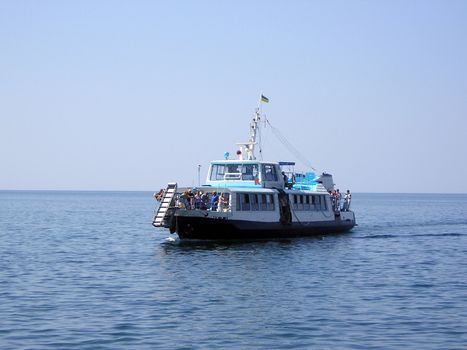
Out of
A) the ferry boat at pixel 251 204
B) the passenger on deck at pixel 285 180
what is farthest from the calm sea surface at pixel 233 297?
the passenger on deck at pixel 285 180

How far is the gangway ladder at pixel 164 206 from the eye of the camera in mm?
45219

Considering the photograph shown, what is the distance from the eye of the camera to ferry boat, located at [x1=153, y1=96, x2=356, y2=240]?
45.4m

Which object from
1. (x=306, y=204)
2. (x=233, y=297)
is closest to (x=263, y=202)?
(x=306, y=204)

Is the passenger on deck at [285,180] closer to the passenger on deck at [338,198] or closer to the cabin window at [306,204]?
the cabin window at [306,204]

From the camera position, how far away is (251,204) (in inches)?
1889

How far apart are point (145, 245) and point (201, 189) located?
6253 millimetres

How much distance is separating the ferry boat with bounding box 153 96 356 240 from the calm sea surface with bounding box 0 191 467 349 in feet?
4.21

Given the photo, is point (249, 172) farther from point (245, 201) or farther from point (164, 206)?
point (164, 206)

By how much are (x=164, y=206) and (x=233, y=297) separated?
18447mm

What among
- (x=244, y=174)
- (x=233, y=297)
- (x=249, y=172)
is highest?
(x=249, y=172)

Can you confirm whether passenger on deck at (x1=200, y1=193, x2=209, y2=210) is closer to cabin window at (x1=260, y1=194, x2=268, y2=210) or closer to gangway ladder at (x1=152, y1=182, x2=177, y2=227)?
gangway ladder at (x1=152, y1=182, x2=177, y2=227)

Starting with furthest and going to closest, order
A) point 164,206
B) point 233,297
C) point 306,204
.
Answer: point 306,204
point 164,206
point 233,297

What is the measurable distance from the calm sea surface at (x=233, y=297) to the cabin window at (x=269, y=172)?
524cm

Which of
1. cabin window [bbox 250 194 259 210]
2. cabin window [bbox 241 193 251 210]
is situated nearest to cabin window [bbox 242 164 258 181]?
cabin window [bbox 250 194 259 210]
